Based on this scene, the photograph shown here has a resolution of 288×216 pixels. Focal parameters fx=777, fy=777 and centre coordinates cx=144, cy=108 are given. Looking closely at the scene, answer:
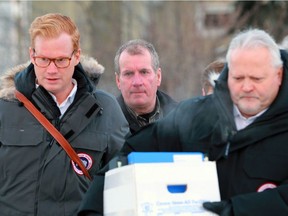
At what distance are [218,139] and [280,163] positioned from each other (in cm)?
33

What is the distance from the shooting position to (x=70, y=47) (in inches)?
187

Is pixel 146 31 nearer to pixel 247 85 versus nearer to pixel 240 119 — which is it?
pixel 240 119

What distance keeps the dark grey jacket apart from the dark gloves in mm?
1210

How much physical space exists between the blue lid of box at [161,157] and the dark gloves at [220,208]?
229mm

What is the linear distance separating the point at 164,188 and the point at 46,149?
1264 mm

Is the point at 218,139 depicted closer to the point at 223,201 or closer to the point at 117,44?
the point at 223,201

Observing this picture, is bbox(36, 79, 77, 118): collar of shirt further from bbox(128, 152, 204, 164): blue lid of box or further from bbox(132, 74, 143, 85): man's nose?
bbox(128, 152, 204, 164): blue lid of box

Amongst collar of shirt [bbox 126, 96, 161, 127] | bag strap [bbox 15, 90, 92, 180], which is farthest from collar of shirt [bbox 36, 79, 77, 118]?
collar of shirt [bbox 126, 96, 161, 127]

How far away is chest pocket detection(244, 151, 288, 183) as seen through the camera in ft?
12.2

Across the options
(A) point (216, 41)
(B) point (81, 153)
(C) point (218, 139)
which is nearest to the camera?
(C) point (218, 139)

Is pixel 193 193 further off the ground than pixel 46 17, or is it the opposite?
pixel 46 17

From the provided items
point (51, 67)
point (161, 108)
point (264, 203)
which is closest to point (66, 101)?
point (51, 67)

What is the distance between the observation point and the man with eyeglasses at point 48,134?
15.1 feet

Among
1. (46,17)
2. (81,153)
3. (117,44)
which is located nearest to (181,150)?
(81,153)
